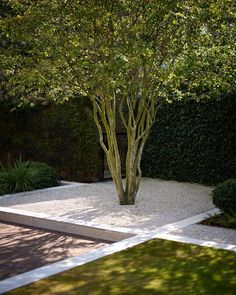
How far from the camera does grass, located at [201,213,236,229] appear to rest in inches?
279

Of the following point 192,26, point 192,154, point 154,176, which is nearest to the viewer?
point 192,26

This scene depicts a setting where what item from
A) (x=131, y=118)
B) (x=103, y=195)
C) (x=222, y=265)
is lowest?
(x=222, y=265)

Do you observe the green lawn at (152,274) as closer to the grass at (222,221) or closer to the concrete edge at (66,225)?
the concrete edge at (66,225)

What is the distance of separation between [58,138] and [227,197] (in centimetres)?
668

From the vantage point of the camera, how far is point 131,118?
8914 millimetres

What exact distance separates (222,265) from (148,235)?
1.50 metres

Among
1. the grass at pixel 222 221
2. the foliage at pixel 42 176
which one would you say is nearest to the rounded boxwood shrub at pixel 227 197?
the grass at pixel 222 221

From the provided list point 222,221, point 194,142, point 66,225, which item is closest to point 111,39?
point 66,225

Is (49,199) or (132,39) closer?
(132,39)

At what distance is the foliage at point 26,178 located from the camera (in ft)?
34.6

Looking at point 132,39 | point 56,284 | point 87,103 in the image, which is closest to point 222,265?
point 56,284

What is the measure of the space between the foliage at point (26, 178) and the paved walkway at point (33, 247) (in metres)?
2.77

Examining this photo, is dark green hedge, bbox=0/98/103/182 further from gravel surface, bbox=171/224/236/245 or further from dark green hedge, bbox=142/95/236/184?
gravel surface, bbox=171/224/236/245

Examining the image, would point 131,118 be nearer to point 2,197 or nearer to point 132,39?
point 132,39
